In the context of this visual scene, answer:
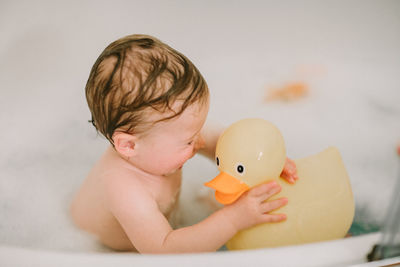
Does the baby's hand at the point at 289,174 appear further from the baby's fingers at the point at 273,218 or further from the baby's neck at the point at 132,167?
the baby's neck at the point at 132,167

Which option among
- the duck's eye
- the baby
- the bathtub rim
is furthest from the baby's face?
the bathtub rim

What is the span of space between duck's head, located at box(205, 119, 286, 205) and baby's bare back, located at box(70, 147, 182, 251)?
Result: 0.58 feet

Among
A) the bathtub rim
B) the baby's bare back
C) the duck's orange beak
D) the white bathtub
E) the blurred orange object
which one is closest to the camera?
the bathtub rim

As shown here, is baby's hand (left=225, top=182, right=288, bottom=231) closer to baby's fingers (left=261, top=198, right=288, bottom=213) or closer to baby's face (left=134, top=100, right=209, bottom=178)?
baby's fingers (left=261, top=198, right=288, bottom=213)

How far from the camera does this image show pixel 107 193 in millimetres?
824

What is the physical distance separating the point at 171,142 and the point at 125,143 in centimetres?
9

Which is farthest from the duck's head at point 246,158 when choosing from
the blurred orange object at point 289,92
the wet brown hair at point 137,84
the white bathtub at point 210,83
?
the blurred orange object at point 289,92

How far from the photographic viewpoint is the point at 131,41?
723mm

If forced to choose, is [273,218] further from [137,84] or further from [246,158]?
[137,84]

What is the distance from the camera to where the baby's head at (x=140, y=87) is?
2.20ft

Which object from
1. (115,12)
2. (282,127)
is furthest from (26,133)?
(282,127)

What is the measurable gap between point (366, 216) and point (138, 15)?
0.90 meters

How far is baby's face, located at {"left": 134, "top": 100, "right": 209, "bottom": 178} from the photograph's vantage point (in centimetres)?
72

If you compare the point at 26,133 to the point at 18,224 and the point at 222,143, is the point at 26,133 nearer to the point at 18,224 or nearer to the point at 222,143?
the point at 18,224
